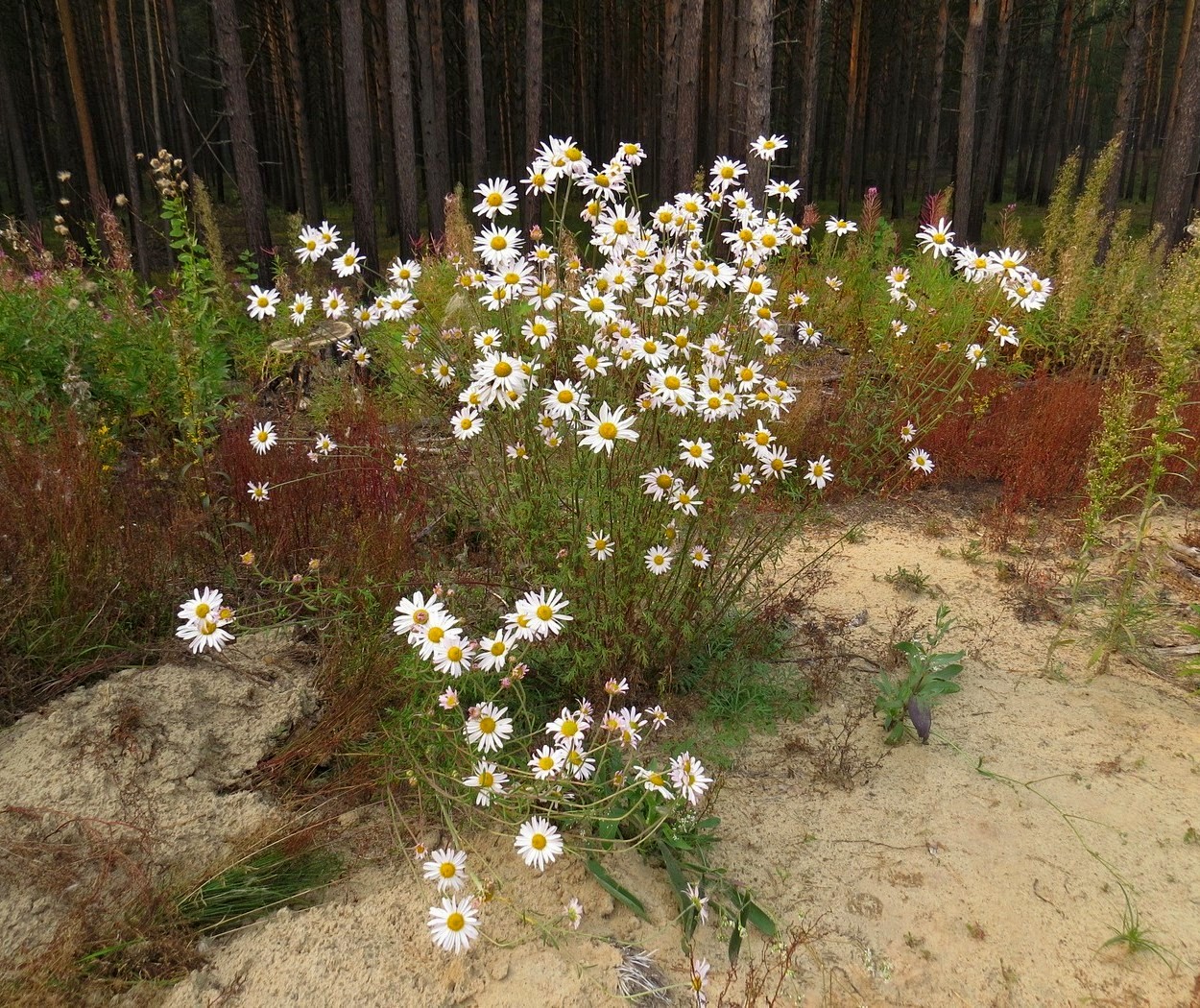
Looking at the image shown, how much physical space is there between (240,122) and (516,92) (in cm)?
1419

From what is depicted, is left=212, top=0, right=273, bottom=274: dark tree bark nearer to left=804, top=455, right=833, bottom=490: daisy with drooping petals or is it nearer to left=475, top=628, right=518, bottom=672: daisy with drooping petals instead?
left=804, top=455, right=833, bottom=490: daisy with drooping petals

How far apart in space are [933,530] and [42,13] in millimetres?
23509

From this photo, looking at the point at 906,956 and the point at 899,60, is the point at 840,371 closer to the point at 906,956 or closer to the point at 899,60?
the point at 906,956

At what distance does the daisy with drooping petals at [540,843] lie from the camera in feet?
5.68

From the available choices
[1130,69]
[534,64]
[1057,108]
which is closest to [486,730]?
[534,64]

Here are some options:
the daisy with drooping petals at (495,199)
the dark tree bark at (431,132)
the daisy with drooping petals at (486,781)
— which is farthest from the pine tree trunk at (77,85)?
the daisy with drooping petals at (486,781)

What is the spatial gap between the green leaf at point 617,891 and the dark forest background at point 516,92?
6956 millimetres

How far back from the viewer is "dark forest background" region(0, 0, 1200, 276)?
11.0m

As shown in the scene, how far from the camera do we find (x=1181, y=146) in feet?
33.0

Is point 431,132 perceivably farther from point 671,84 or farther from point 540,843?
point 540,843

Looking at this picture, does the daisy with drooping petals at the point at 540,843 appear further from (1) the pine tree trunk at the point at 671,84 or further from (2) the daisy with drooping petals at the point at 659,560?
(1) the pine tree trunk at the point at 671,84

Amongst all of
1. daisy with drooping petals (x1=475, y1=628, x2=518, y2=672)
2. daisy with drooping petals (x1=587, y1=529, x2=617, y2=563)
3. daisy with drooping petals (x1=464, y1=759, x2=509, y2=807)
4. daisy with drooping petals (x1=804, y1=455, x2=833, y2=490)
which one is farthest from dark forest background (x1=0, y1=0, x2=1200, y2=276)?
daisy with drooping petals (x1=464, y1=759, x2=509, y2=807)

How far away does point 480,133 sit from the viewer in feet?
45.8

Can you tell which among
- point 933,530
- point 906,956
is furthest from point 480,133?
point 906,956
